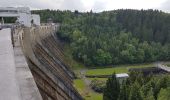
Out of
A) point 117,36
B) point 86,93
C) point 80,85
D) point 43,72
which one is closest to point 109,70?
Result: point 80,85

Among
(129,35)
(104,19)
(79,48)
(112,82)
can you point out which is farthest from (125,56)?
(112,82)

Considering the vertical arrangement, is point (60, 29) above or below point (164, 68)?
above

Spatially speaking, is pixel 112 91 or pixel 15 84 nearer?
pixel 15 84

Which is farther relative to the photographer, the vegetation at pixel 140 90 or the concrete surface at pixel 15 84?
the vegetation at pixel 140 90

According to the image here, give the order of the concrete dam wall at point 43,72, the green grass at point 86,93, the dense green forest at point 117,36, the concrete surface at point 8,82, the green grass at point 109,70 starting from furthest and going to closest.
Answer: the dense green forest at point 117,36 → the green grass at point 109,70 → the green grass at point 86,93 → the concrete dam wall at point 43,72 → the concrete surface at point 8,82

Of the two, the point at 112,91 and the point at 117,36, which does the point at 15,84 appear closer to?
the point at 112,91

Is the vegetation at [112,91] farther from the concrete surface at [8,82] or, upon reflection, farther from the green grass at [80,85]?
the concrete surface at [8,82]

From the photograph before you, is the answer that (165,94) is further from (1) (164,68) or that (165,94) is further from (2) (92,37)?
(2) (92,37)

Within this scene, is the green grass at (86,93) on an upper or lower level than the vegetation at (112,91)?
lower

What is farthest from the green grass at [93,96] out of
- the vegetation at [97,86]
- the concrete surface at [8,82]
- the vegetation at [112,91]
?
the concrete surface at [8,82]
